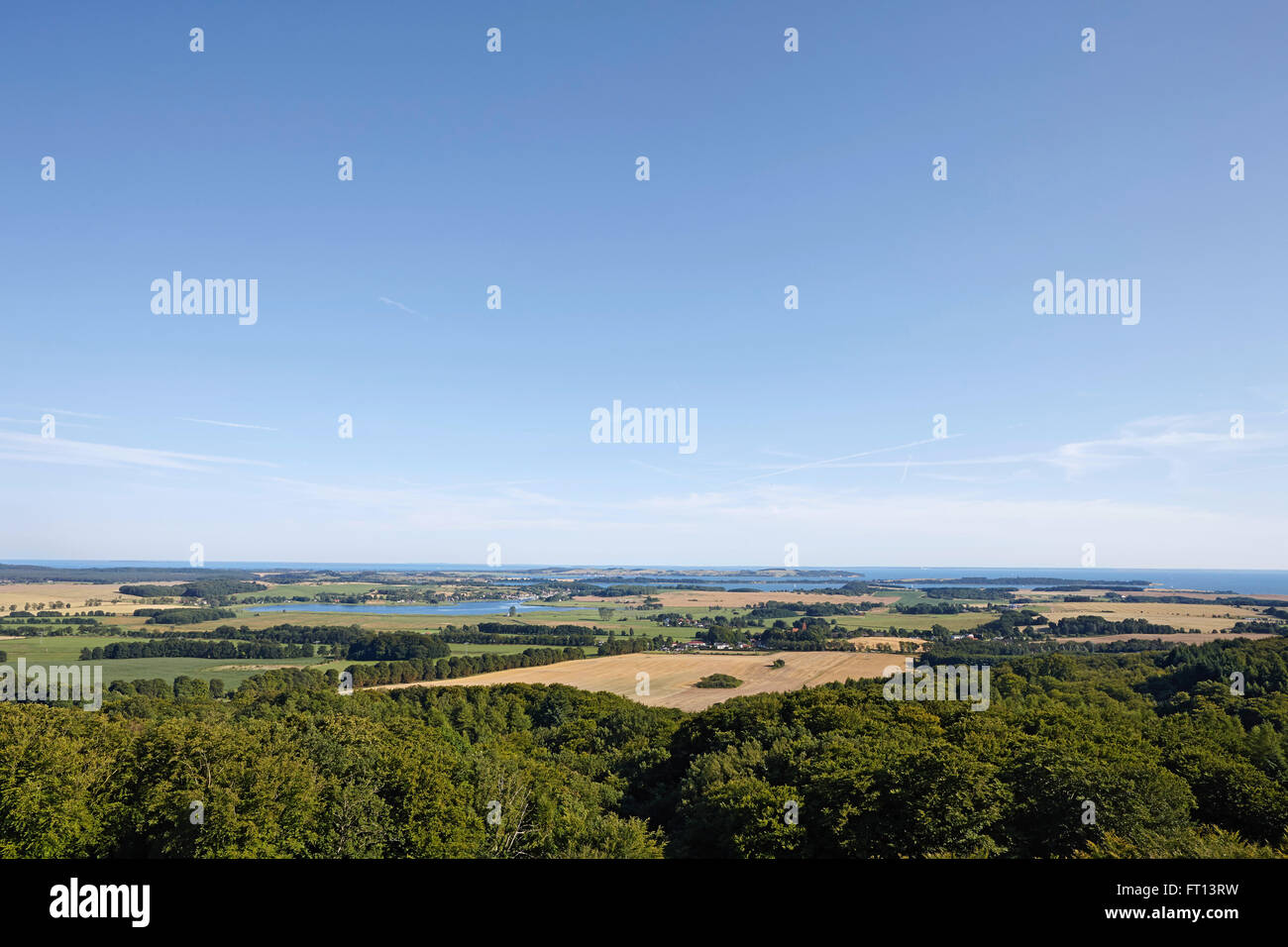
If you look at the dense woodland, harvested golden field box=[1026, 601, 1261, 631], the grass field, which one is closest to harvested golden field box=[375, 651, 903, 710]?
the grass field

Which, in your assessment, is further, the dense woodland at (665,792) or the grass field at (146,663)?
the grass field at (146,663)

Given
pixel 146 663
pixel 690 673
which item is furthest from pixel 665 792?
pixel 146 663

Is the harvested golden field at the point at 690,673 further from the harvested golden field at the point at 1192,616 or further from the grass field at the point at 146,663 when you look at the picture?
the harvested golden field at the point at 1192,616

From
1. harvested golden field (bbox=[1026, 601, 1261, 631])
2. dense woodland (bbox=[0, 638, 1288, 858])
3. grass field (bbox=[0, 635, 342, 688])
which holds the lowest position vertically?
harvested golden field (bbox=[1026, 601, 1261, 631])

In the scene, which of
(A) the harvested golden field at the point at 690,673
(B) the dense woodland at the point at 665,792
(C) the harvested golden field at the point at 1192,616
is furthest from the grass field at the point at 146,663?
(C) the harvested golden field at the point at 1192,616

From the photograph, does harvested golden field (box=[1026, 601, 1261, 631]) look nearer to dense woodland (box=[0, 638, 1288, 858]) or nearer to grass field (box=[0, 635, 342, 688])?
dense woodland (box=[0, 638, 1288, 858])

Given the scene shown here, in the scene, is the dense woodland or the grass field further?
the grass field
